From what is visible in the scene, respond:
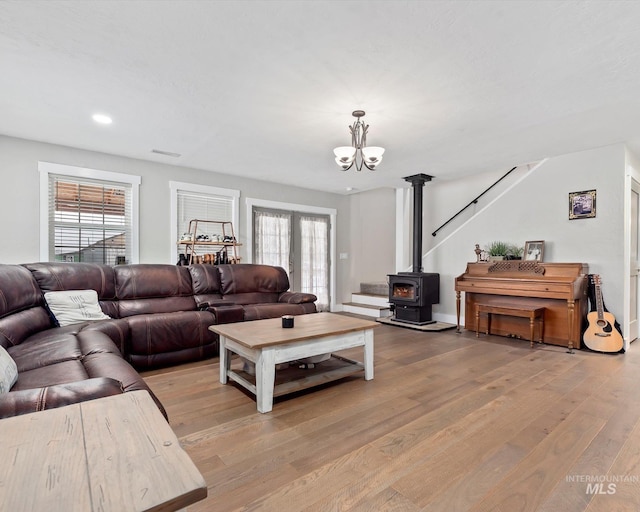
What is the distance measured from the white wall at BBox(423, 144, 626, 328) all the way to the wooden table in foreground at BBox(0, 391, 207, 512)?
5.07 meters

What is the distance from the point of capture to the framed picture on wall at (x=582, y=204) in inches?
166

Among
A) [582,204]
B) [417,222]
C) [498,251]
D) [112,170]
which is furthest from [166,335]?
[582,204]

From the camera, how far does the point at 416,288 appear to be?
544 cm

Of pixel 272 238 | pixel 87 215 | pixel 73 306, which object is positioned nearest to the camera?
pixel 73 306

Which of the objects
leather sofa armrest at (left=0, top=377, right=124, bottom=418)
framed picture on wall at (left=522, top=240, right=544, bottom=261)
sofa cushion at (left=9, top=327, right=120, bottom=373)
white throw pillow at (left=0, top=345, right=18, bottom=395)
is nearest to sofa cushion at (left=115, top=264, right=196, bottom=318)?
sofa cushion at (left=9, top=327, right=120, bottom=373)

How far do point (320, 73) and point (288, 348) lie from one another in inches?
80.9

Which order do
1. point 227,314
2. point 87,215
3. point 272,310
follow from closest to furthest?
point 227,314, point 272,310, point 87,215

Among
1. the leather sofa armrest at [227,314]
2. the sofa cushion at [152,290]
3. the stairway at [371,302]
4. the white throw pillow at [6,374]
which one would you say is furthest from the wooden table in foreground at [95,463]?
the stairway at [371,302]

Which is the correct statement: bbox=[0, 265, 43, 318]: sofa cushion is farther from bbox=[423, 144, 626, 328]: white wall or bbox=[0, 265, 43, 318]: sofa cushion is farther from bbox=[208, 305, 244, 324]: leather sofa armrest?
bbox=[423, 144, 626, 328]: white wall

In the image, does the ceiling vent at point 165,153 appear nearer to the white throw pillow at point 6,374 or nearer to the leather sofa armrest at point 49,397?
the white throw pillow at point 6,374

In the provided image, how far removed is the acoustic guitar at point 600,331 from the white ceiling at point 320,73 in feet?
6.13

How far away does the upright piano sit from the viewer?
13.4 feet

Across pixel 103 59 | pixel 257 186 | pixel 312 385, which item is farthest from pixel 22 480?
pixel 257 186

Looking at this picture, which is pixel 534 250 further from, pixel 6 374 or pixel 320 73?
pixel 6 374
